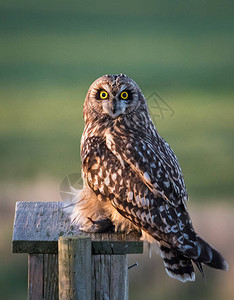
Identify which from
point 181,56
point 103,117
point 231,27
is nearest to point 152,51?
point 181,56

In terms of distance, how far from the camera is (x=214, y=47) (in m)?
17.5

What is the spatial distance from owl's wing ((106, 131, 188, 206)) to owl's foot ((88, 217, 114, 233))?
30 cm

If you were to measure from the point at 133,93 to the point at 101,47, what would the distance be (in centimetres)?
1269

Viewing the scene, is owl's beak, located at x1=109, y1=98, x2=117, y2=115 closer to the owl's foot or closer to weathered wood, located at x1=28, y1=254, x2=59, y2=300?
the owl's foot

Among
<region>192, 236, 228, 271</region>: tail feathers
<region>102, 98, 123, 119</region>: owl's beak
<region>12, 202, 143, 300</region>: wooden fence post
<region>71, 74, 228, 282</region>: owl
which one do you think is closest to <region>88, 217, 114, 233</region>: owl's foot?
<region>71, 74, 228, 282</region>: owl

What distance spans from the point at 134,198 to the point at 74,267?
771mm

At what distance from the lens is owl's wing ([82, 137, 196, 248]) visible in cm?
404

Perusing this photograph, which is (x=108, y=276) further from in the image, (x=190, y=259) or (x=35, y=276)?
(x=190, y=259)

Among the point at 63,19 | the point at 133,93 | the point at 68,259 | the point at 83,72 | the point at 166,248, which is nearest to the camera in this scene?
the point at 68,259

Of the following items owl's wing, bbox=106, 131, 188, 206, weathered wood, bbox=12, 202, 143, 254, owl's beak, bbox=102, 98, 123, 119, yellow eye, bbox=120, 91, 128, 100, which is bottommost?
weathered wood, bbox=12, 202, 143, 254

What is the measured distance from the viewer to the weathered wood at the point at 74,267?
345 centimetres

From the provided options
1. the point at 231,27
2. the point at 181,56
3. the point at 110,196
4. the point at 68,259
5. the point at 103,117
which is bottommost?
the point at 68,259

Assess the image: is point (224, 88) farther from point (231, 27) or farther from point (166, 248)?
point (166, 248)

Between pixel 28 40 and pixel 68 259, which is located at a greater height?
pixel 28 40
